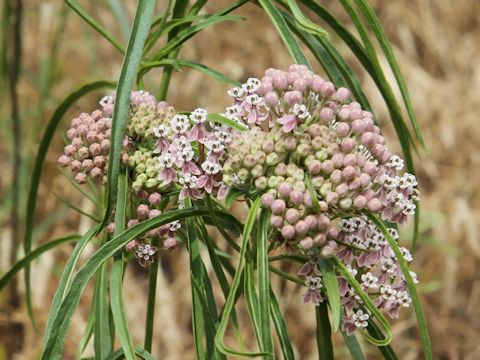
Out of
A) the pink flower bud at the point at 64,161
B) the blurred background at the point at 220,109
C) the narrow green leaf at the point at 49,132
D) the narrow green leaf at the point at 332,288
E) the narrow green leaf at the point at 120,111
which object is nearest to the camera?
the narrow green leaf at the point at 332,288

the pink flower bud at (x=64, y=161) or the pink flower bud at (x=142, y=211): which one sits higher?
the pink flower bud at (x=64, y=161)

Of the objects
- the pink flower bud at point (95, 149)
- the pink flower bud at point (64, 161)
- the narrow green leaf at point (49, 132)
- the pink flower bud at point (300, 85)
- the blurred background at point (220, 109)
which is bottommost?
the pink flower bud at point (300, 85)

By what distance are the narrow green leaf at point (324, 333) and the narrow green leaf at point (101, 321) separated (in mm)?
220

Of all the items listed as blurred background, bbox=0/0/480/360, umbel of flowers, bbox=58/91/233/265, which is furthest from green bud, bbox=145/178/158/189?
blurred background, bbox=0/0/480/360

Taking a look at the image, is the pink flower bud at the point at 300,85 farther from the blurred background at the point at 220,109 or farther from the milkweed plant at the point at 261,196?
the blurred background at the point at 220,109

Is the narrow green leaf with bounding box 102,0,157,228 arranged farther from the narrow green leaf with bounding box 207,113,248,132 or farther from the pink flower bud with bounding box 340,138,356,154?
the pink flower bud with bounding box 340,138,356,154

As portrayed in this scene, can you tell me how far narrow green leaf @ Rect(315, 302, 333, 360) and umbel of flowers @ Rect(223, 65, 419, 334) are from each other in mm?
29

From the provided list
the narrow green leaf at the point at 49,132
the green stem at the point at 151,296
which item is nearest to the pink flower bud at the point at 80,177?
the green stem at the point at 151,296

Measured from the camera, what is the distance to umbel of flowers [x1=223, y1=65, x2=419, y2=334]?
Answer: 72cm

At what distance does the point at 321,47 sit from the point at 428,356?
40cm

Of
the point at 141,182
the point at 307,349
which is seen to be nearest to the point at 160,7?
the point at 307,349

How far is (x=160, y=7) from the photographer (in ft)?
9.64

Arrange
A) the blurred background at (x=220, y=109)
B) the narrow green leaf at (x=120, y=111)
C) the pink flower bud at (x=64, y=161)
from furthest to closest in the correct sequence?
1. the blurred background at (x=220, y=109)
2. the pink flower bud at (x=64, y=161)
3. the narrow green leaf at (x=120, y=111)

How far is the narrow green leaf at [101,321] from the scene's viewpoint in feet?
2.78
